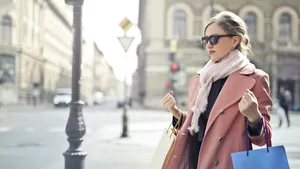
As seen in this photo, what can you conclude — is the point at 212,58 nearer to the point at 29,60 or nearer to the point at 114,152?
the point at 114,152

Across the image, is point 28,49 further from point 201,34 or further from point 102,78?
point 102,78

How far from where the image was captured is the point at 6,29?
4541 cm

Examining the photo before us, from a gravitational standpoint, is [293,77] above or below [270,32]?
below

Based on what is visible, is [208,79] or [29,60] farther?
[29,60]

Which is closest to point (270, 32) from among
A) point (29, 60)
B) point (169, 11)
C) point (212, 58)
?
point (169, 11)

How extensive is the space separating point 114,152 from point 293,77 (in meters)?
30.0

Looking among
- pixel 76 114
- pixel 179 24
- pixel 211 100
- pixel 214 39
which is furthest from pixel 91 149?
pixel 179 24

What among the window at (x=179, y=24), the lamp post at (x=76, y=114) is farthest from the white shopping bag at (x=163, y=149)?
the window at (x=179, y=24)

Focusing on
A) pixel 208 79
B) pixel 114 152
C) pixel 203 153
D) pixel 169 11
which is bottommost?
pixel 114 152

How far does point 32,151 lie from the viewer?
11102mm

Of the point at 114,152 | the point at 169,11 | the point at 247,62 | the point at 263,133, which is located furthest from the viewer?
the point at 169,11

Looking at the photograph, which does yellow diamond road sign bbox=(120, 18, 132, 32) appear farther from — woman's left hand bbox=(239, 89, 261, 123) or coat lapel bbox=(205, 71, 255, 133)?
woman's left hand bbox=(239, 89, 261, 123)

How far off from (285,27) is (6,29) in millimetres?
→ 26684

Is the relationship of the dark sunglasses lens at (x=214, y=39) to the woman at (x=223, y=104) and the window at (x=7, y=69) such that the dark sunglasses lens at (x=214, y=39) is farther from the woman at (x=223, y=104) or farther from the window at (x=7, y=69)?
the window at (x=7, y=69)
